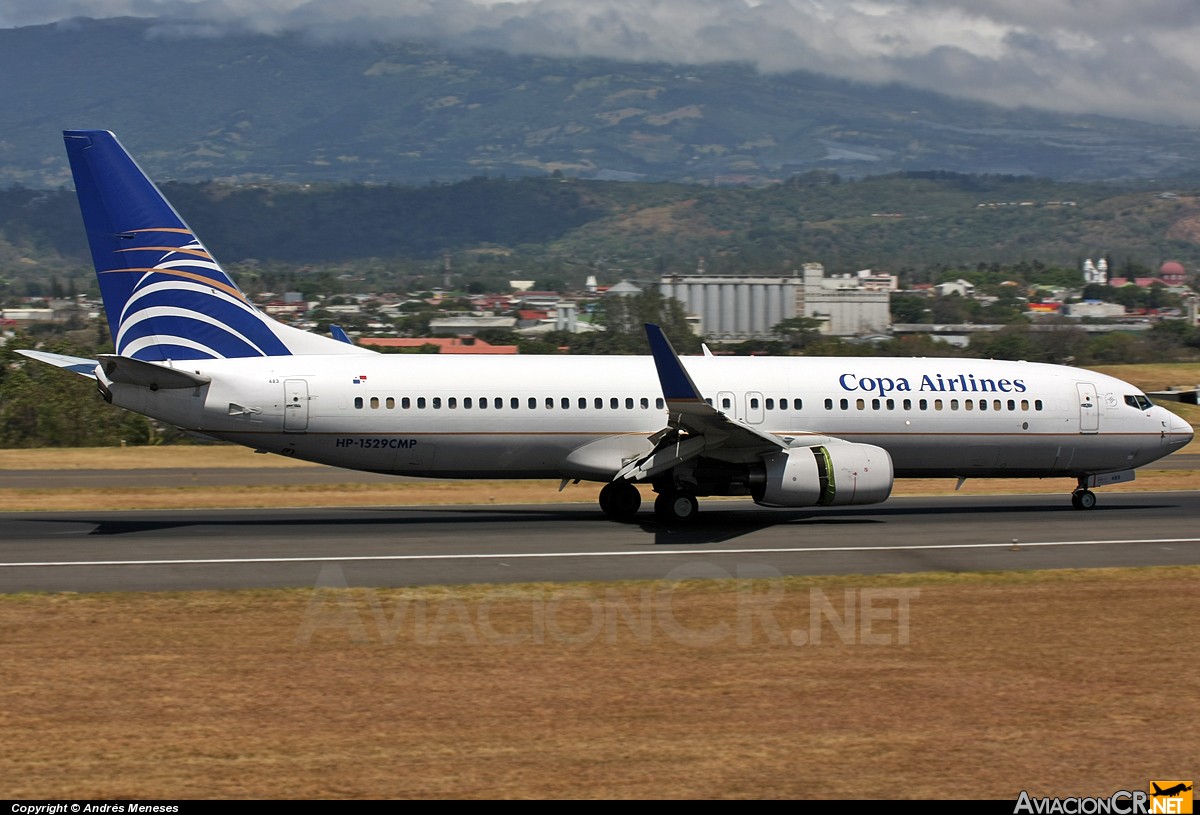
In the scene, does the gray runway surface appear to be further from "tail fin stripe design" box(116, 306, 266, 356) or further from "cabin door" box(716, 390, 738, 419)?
"cabin door" box(716, 390, 738, 419)

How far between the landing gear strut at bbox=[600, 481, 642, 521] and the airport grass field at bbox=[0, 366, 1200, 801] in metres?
8.09

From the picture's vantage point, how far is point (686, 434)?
2723 centimetres

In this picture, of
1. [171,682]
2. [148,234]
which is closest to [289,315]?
[148,234]

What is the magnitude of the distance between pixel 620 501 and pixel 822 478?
16.1 feet

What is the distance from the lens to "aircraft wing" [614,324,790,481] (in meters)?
25.6

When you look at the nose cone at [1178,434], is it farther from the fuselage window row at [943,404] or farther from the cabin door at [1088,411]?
the fuselage window row at [943,404]

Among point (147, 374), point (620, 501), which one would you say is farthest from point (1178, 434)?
point (147, 374)

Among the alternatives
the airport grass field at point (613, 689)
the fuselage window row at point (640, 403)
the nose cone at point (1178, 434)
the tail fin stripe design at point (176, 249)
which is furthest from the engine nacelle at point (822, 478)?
the tail fin stripe design at point (176, 249)

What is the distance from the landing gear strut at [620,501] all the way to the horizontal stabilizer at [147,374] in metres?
8.64

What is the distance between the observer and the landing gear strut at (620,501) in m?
29.3

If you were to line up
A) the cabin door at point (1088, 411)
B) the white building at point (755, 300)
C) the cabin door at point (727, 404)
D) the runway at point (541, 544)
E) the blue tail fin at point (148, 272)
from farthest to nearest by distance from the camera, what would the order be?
the white building at point (755, 300) → the cabin door at point (1088, 411) → the cabin door at point (727, 404) → the blue tail fin at point (148, 272) → the runway at point (541, 544)

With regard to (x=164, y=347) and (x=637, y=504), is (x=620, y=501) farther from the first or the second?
(x=164, y=347)

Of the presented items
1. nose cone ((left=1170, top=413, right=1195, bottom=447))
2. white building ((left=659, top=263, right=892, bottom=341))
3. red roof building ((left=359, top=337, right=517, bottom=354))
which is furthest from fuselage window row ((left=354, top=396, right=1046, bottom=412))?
white building ((left=659, top=263, right=892, bottom=341))

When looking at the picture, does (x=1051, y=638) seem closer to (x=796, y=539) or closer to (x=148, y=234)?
(x=796, y=539)
